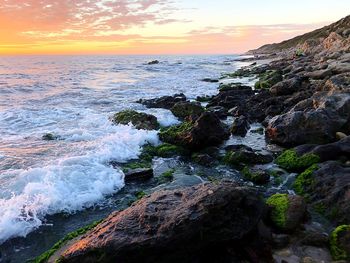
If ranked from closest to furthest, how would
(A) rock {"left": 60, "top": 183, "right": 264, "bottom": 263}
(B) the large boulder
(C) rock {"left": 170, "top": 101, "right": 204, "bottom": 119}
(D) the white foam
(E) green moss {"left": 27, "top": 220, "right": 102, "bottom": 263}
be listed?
1. (A) rock {"left": 60, "top": 183, "right": 264, "bottom": 263}
2. (E) green moss {"left": 27, "top": 220, "right": 102, "bottom": 263}
3. (D) the white foam
4. (B) the large boulder
5. (C) rock {"left": 170, "top": 101, "right": 204, "bottom": 119}

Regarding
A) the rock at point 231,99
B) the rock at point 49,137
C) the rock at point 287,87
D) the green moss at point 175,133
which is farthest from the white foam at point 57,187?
the rock at point 287,87

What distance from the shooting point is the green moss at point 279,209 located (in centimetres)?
703

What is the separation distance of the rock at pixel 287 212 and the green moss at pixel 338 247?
28.2 inches

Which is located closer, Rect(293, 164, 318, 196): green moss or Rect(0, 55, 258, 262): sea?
Rect(0, 55, 258, 262): sea

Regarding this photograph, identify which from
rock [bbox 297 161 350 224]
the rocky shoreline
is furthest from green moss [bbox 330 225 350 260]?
rock [bbox 297 161 350 224]

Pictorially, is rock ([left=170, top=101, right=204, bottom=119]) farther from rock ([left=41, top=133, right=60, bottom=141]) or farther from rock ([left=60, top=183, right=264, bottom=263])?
rock ([left=60, top=183, right=264, bottom=263])

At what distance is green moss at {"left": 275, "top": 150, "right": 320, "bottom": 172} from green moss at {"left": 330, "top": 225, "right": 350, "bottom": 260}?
4163mm

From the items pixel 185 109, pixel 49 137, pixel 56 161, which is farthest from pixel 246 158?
pixel 185 109

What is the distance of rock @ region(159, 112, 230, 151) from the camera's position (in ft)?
44.7

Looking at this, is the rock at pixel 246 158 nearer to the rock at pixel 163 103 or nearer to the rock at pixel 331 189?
the rock at pixel 331 189

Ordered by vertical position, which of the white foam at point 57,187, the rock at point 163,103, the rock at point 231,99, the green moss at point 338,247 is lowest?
the rock at point 163,103

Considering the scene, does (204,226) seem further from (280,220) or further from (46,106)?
(46,106)

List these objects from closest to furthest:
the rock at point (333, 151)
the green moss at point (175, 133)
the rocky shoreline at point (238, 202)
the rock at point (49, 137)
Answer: the rocky shoreline at point (238, 202), the rock at point (333, 151), the green moss at point (175, 133), the rock at point (49, 137)

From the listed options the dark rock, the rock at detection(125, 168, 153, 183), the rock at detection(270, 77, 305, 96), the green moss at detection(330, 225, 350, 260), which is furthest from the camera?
the rock at detection(270, 77, 305, 96)
